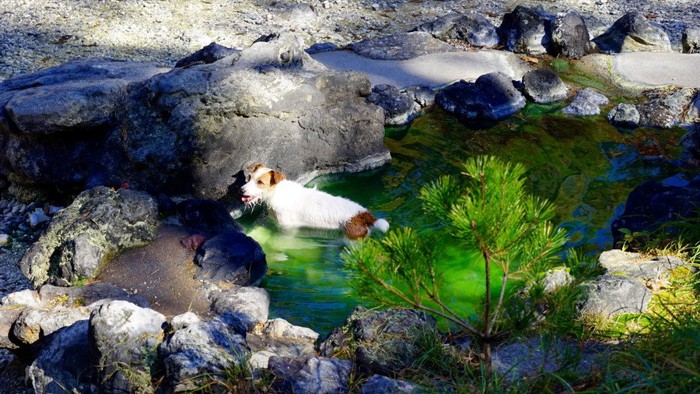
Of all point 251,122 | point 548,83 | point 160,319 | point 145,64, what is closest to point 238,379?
point 160,319

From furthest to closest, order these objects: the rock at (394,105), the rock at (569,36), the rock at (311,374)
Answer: the rock at (569,36), the rock at (394,105), the rock at (311,374)

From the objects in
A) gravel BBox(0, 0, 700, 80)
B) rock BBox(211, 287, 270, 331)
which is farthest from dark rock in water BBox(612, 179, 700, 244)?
gravel BBox(0, 0, 700, 80)

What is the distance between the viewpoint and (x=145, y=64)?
7730mm

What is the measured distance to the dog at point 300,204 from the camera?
227 inches

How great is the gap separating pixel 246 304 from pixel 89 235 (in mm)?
1266

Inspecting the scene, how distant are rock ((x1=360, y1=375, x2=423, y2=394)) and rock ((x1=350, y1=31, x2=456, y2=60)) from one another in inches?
248

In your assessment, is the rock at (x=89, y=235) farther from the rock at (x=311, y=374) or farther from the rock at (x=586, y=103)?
the rock at (x=586, y=103)

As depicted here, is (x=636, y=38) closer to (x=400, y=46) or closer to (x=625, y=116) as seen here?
(x=625, y=116)

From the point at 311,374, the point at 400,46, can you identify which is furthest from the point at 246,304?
the point at 400,46

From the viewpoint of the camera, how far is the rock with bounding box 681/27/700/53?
9375 millimetres

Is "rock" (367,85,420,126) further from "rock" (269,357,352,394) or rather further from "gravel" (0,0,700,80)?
"rock" (269,357,352,394)

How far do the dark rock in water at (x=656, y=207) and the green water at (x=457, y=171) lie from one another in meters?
0.31

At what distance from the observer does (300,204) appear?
5.99m

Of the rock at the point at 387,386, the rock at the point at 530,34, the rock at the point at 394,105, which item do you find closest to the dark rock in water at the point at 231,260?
the rock at the point at 387,386
